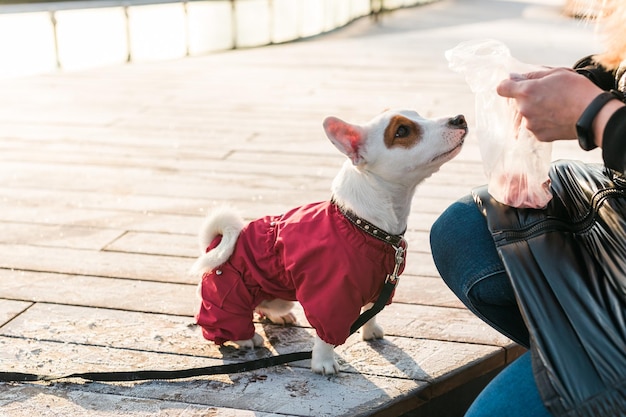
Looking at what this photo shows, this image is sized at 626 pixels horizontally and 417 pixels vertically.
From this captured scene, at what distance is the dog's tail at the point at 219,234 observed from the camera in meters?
1.91

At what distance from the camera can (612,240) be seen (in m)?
1.36

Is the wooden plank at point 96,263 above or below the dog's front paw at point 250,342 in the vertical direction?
below

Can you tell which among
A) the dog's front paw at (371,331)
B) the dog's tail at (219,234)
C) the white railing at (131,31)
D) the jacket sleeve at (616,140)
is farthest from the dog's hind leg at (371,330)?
the white railing at (131,31)

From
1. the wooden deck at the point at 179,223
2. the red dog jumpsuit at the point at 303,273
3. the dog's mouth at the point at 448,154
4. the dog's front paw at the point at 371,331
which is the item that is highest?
the dog's mouth at the point at 448,154

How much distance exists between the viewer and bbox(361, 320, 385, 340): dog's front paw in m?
1.96

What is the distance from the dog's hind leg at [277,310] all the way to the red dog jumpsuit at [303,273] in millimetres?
35

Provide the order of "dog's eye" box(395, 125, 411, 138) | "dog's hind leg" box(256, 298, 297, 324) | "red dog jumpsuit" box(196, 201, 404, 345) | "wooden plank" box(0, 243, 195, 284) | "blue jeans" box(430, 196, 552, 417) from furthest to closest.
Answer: "wooden plank" box(0, 243, 195, 284)
"dog's hind leg" box(256, 298, 297, 324)
"dog's eye" box(395, 125, 411, 138)
"red dog jumpsuit" box(196, 201, 404, 345)
"blue jeans" box(430, 196, 552, 417)

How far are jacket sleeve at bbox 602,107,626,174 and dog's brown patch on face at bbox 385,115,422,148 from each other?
0.62 meters

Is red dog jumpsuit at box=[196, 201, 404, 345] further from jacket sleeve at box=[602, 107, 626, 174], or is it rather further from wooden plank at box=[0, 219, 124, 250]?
wooden plank at box=[0, 219, 124, 250]

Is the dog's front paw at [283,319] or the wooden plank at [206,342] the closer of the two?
the wooden plank at [206,342]

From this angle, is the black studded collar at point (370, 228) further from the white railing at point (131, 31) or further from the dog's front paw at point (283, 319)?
the white railing at point (131, 31)

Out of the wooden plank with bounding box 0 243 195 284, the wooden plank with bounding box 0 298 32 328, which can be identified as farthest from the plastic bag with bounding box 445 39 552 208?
the wooden plank with bounding box 0 298 32 328

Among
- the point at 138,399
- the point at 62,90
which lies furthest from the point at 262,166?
the point at 62,90

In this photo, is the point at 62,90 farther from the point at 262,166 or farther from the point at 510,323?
the point at 510,323
